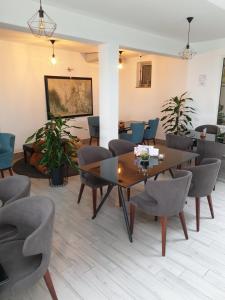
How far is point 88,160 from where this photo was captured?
3125 mm

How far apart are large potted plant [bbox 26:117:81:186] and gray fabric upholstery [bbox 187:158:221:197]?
77.9 inches

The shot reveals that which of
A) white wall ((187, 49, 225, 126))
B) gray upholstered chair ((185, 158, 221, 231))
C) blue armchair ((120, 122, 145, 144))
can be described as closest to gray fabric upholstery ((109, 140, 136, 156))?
gray upholstered chair ((185, 158, 221, 231))

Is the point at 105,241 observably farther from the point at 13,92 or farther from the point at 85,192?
the point at 13,92

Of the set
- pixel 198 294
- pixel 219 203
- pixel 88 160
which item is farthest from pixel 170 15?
pixel 198 294

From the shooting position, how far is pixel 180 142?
4098 mm

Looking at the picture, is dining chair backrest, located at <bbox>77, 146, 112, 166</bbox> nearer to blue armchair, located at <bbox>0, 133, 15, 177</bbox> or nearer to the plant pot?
the plant pot

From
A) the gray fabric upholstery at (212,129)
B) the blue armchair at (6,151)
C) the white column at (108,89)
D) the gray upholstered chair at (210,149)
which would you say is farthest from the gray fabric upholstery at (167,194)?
the gray fabric upholstery at (212,129)

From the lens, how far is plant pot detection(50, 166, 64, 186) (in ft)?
12.6

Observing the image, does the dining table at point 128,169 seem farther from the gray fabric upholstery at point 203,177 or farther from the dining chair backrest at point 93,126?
the dining chair backrest at point 93,126

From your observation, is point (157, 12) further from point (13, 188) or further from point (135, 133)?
point (13, 188)

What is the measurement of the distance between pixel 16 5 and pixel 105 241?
2.91m

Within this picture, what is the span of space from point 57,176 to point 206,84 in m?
4.13

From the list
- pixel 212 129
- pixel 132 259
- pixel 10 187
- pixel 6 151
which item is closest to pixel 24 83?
pixel 6 151

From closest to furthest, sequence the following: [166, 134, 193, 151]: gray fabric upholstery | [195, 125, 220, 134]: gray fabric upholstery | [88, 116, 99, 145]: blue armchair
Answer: [166, 134, 193, 151]: gray fabric upholstery → [195, 125, 220, 134]: gray fabric upholstery → [88, 116, 99, 145]: blue armchair
